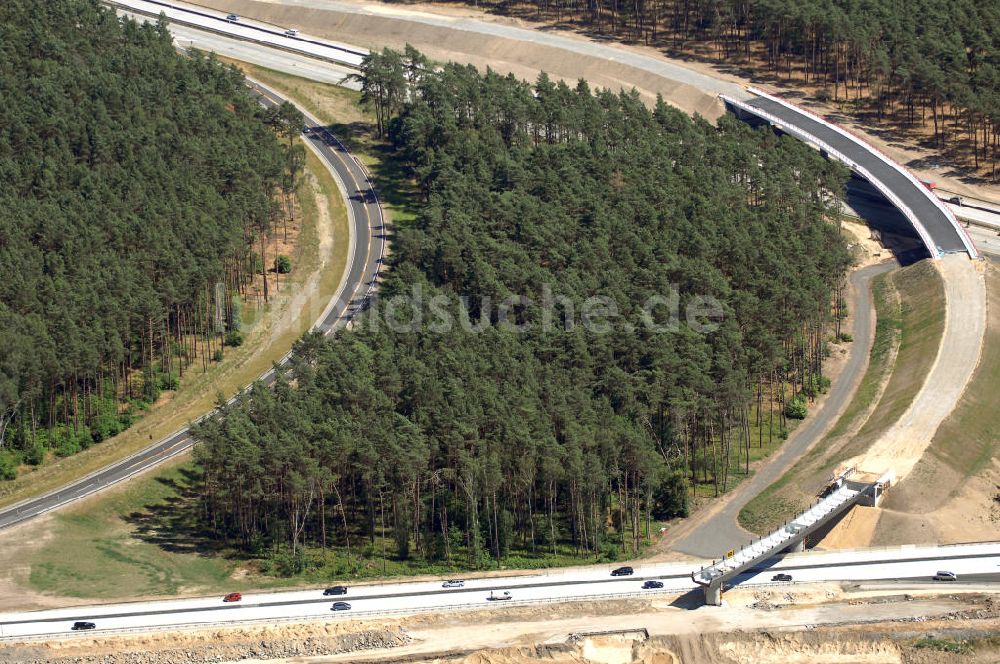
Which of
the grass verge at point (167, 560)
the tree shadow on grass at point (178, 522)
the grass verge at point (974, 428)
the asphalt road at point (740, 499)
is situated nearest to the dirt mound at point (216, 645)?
the grass verge at point (167, 560)

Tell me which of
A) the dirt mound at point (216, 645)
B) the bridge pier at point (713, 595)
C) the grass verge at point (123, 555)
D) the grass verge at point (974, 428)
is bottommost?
the dirt mound at point (216, 645)

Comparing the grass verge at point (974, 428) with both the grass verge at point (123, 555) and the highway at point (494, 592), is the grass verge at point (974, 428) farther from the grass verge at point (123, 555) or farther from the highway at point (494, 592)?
the grass verge at point (123, 555)

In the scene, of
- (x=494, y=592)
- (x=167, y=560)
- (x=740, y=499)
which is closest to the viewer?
(x=494, y=592)


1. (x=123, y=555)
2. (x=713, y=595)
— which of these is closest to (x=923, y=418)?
(x=713, y=595)

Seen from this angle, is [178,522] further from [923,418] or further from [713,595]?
[923,418]

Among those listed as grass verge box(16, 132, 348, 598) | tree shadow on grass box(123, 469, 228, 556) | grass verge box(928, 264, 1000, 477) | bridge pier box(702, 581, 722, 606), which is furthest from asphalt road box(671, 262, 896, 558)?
tree shadow on grass box(123, 469, 228, 556)

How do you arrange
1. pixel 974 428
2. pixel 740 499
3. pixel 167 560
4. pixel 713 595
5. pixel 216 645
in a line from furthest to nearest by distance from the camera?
1. pixel 974 428
2. pixel 740 499
3. pixel 167 560
4. pixel 713 595
5. pixel 216 645
